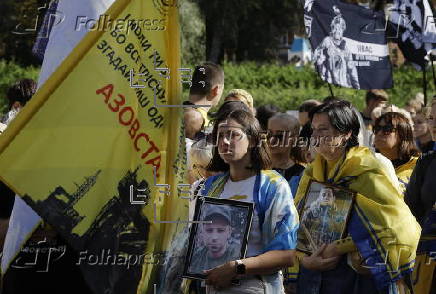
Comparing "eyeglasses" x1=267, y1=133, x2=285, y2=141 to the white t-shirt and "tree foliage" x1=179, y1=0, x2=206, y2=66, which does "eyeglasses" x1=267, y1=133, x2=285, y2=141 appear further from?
"tree foliage" x1=179, y1=0, x2=206, y2=66

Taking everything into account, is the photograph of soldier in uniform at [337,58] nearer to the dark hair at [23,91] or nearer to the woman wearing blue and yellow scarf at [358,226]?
the dark hair at [23,91]

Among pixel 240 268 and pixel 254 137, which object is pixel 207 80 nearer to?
pixel 254 137

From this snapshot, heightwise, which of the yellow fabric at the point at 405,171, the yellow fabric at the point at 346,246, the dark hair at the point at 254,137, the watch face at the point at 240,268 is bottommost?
the yellow fabric at the point at 346,246

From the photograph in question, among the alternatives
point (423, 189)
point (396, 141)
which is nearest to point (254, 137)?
point (423, 189)

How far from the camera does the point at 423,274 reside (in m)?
5.32

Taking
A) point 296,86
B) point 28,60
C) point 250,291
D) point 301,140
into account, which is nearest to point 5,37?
point 28,60

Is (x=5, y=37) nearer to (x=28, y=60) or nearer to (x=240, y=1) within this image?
Answer: (x=28, y=60)

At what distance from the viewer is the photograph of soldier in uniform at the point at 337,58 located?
8562mm

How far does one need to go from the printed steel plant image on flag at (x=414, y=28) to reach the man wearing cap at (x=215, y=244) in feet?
18.0

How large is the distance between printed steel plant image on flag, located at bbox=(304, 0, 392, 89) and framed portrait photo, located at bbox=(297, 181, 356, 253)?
3.46 meters

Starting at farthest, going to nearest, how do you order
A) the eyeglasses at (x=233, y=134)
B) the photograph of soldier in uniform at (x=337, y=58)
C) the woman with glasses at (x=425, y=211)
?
the photograph of soldier in uniform at (x=337, y=58) → the woman with glasses at (x=425, y=211) → the eyeglasses at (x=233, y=134)

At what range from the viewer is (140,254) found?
12.2 feet

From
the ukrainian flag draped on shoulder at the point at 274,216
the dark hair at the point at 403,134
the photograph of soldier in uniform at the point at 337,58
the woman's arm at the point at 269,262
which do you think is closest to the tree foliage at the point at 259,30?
the photograph of soldier in uniform at the point at 337,58

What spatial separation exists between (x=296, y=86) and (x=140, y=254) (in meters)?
26.0
